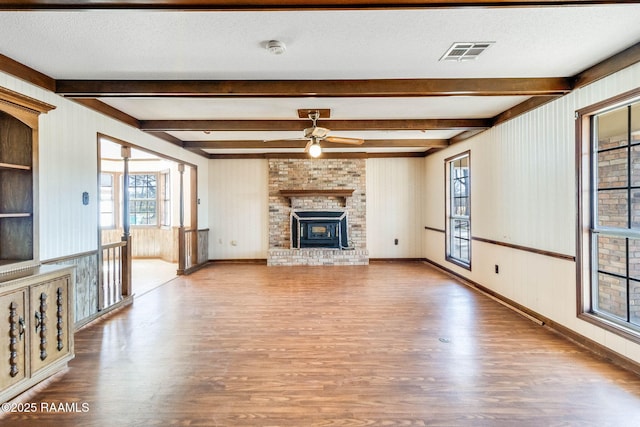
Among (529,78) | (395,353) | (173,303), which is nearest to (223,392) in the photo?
(395,353)

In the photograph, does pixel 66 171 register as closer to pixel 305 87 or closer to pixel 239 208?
pixel 305 87

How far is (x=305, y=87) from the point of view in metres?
3.41

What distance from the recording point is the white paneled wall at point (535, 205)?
3.42 meters

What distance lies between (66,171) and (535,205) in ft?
18.0

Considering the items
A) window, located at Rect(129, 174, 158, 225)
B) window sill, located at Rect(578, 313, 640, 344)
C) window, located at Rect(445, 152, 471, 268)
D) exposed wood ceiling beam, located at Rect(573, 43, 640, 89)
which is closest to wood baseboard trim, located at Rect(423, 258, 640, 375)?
window sill, located at Rect(578, 313, 640, 344)

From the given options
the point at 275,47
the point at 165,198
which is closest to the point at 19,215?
the point at 275,47

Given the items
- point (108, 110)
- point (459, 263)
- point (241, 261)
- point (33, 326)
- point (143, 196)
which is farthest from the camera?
point (143, 196)

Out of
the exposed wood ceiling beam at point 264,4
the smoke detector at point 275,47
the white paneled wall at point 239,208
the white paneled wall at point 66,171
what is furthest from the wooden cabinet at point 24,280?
the white paneled wall at point 239,208

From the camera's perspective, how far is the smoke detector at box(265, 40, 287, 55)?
2.58 meters

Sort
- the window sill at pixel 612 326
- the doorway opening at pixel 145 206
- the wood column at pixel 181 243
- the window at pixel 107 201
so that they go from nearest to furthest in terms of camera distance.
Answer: the window sill at pixel 612 326 < the wood column at pixel 181 243 < the doorway opening at pixel 145 206 < the window at pixel 107 201

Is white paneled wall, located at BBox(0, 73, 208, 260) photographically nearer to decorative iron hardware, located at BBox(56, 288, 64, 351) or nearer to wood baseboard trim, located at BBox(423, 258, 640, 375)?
decorative iron hardware, located at BBox(56, 288, 64, 351)

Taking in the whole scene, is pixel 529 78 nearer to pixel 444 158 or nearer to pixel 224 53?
pixel 224 53

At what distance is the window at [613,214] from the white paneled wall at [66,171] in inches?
214

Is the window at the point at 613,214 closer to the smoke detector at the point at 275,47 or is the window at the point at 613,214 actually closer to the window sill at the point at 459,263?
the window sill at the point at 459,263
